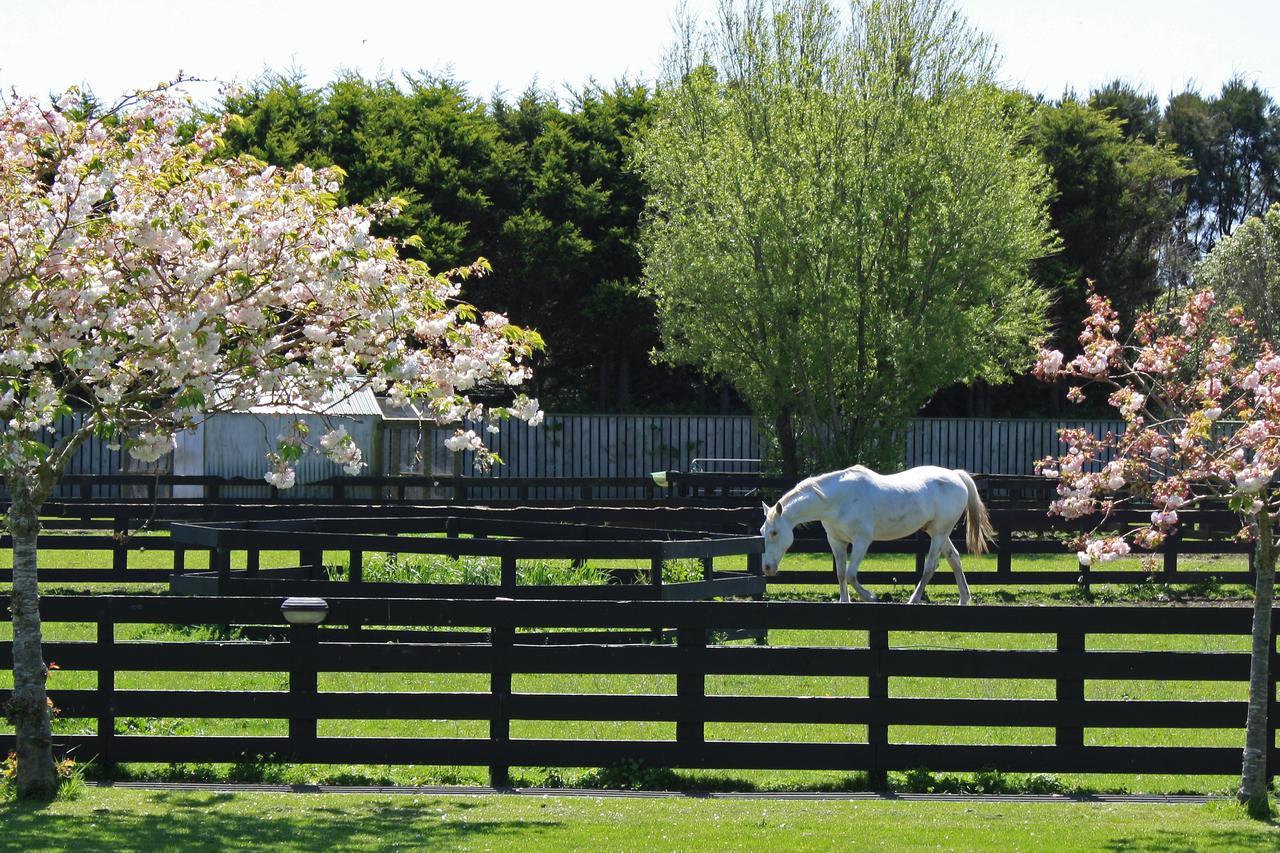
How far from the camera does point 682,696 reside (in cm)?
905

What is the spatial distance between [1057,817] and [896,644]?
6914mm

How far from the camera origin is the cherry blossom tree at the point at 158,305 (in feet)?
26.0

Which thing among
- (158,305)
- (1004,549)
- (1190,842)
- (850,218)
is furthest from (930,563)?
(850,218)

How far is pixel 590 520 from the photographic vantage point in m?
19.5

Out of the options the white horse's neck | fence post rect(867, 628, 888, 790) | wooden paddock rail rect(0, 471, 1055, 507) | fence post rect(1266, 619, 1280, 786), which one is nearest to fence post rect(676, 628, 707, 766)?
fence post rect(867, 628, 888, 790)

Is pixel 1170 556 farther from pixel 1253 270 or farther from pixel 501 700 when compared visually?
pixel 1253 270

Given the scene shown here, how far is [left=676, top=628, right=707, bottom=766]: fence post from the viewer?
9.00m

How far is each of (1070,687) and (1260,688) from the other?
1104 millimetres

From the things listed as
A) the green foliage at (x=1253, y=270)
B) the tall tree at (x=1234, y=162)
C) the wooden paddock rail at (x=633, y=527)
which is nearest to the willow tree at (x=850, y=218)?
the green foliage at (x=1253, y=270)

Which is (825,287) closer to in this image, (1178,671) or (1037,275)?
(1037,275)

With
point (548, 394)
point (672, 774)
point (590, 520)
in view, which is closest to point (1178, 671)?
point (672, 774)

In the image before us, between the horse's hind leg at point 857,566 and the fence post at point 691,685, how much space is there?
7.30 m

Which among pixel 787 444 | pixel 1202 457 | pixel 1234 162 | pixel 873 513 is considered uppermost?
pixel 1234 162

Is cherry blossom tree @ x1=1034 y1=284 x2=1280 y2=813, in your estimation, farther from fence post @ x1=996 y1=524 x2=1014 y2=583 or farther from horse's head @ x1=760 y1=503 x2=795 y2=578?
fence post @ x1=996 y1=524 x2=1014 y2=583
